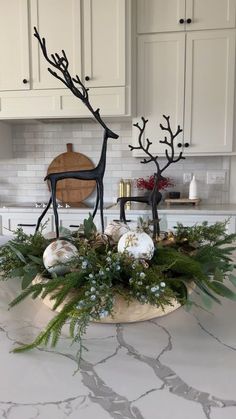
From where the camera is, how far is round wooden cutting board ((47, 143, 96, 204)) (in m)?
2.99

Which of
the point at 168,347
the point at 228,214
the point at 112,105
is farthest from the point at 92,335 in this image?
the point at 112,105

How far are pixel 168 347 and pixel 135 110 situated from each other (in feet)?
7.41

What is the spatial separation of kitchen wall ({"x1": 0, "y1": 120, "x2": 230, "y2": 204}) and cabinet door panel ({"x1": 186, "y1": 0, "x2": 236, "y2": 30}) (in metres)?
0.90

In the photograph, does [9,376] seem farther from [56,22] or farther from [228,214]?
[56,22]

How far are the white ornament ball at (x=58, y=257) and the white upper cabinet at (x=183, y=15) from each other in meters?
2.34

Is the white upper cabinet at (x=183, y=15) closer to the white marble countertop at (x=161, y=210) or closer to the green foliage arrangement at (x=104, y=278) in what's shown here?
the white marble countertop at (x=161, y=210)

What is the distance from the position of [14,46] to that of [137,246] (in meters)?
2.41

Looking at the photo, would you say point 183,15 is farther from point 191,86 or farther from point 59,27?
point 59,27

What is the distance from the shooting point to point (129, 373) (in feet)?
1.75

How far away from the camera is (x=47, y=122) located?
118 inches

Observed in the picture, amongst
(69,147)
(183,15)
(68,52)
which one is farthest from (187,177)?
(68,52)

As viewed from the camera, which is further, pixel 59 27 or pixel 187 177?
pixel 187 177

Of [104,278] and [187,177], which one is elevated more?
[187,177]

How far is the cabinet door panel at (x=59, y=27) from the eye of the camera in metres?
2.49
